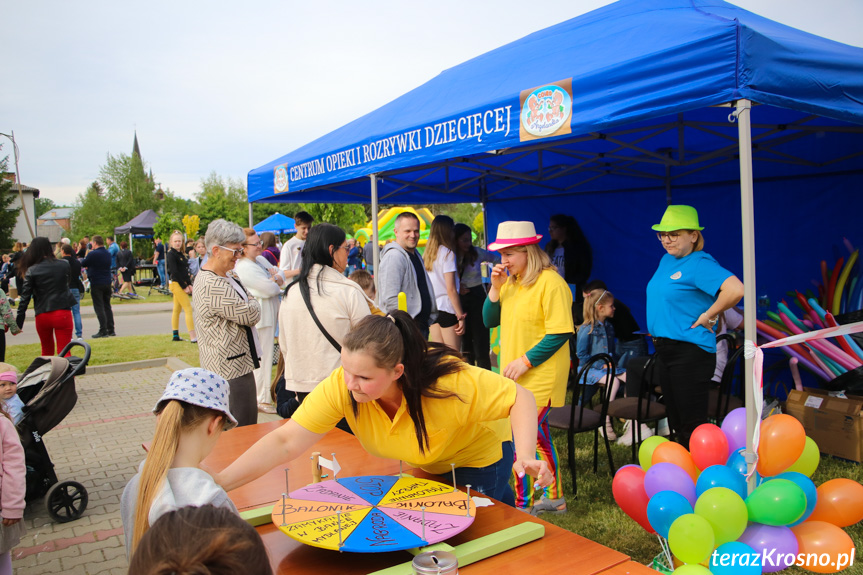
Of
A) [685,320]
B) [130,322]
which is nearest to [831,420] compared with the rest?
[685,320]

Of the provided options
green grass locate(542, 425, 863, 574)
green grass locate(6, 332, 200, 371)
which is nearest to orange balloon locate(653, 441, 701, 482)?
green grass locate(542, 425, 863, 574)

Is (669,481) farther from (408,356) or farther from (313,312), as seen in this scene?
(313,312)

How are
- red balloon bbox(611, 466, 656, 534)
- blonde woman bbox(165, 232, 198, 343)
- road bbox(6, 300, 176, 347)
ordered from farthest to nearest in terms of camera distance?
1. road bbox(6, 300, 176, 347)
2. blonde woman bbox(165, 232, 198, 343)
3. red balloon bbox(611, 466, 656, 534)

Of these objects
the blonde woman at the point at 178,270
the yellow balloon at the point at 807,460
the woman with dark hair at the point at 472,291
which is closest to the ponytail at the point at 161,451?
the yellow balloon at the point at 807,460

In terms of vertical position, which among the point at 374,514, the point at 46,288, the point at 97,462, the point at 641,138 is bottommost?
the point at 97,462

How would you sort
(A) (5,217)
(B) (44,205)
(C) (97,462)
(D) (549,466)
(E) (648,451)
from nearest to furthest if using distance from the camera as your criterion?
(E) (648,451), (D) (549,466), (C) (97,462), (A) (5,217), (B) (44,205)

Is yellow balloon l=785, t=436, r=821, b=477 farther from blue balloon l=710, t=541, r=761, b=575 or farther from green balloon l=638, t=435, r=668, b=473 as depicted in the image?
blue balloon l=710, t=541, r=761, b=575

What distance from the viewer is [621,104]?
3.07m

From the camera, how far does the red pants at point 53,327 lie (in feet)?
23.3

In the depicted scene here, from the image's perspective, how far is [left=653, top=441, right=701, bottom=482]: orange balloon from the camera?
2787mm

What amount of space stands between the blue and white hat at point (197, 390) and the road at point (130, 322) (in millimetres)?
11503

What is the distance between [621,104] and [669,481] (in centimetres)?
182

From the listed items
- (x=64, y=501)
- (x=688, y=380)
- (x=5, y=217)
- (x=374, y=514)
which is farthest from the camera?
(x=5, y=217)

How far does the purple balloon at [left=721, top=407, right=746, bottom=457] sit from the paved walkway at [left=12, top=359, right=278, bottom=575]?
10.5 ft
